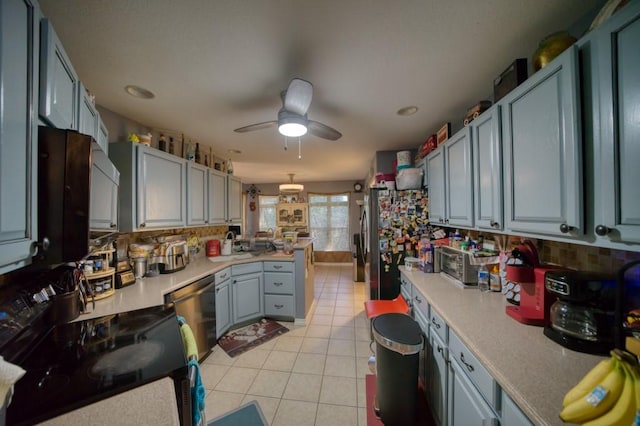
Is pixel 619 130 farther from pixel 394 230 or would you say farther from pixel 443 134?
pixel 394 230

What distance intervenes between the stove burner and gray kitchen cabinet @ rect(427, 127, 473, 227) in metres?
2.05

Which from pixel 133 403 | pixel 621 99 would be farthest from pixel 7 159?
pixel 621 99

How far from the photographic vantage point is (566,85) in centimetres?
91

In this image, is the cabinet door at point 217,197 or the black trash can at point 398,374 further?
the cabinet door at point 217,197

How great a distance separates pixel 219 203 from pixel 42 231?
247 cm

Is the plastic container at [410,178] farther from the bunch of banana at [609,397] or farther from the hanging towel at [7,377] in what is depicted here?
the hanging towel at [7,377]

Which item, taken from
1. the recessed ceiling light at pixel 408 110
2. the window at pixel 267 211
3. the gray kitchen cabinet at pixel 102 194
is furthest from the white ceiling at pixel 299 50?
the window at pixel 267 211

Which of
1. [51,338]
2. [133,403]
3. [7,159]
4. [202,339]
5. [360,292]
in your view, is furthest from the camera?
[360,292]

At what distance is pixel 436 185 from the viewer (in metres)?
2.31

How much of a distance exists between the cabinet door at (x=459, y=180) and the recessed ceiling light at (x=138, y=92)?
8.05 ft

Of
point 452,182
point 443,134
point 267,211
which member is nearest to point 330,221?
point 267,211

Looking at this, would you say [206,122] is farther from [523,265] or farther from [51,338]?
[523,265]

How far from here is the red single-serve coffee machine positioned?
1139 millimetres

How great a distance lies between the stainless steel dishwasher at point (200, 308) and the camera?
6.36 ft
